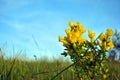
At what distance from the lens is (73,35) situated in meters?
3.22

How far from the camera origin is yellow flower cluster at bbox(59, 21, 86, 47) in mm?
3208

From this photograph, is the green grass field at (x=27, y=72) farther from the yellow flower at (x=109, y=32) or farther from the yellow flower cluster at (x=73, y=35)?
the yellow flower at (x=109, y=32)

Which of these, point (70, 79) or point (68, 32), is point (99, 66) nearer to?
point (68, 32)

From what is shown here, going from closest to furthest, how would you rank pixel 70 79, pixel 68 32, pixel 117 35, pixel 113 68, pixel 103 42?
pixel 68 32 < pixel 103 42 < pixel 70 79 < pixel 113 68 < pixel 117 35

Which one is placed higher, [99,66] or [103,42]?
[103,42]

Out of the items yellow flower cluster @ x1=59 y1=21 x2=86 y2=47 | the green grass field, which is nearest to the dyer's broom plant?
yellow flower cluster @ x1=59 y1=21 x2=86 y2=47

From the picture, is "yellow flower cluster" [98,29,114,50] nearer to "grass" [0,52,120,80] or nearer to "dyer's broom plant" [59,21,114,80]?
"dyer's broom plant" [59,21,114,80]

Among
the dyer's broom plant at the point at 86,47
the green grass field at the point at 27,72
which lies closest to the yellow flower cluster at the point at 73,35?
the dyer's broom plant at the point at 86,47

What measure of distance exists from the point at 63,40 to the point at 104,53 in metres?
0.61

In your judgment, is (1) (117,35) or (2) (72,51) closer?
(2) (72,51)

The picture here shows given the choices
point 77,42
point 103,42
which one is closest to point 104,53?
point 103,42

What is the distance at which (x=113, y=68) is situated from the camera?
26.9 feet

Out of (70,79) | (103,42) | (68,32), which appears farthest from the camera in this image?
(70,79)

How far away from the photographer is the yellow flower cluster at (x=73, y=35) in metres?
3.21
